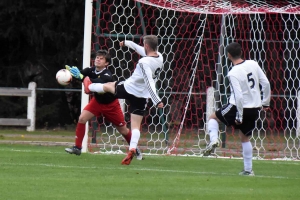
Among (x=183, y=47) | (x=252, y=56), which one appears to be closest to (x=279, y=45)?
(x=252, y=56)

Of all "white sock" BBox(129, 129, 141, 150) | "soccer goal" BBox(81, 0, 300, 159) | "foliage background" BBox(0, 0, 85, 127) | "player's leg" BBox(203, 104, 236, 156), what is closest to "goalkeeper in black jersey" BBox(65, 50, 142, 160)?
"white sock" BBox(129, 129, 141, 150)

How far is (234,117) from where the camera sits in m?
12.4

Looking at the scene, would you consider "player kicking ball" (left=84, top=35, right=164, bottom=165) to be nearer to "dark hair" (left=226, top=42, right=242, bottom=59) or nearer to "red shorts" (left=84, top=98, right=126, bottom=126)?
"red shorts" (left=84, top=98, right=126, bottom=126)

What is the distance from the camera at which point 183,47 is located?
62.8 feet

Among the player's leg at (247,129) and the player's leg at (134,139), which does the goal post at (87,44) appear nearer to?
the player's leg at (134,139)

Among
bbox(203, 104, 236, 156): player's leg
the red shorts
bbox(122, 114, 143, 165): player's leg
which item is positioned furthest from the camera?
the red shorts

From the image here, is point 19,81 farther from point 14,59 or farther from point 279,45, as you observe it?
point 279,45

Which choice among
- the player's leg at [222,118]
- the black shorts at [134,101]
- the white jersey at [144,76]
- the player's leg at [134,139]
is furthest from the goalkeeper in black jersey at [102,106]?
the player's leg at [222,118]

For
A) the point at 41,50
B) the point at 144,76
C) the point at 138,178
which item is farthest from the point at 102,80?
the point at 41,50

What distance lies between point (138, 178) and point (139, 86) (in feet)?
10.0

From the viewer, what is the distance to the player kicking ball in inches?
543

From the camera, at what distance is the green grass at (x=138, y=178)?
9812 mm

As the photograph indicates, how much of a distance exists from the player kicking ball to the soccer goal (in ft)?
10.6

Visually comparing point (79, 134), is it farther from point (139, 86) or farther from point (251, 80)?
point (251, 80)
